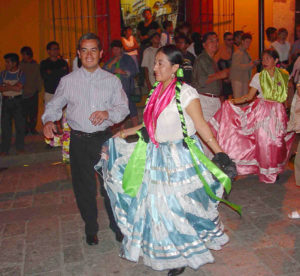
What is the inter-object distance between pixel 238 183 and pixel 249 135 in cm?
75

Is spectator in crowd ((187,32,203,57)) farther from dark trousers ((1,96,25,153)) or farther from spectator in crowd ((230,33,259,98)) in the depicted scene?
dark trousers ((1,96,25,153))

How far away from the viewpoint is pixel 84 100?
429 centimetres

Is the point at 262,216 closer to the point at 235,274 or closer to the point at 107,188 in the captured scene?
the point at 235,274

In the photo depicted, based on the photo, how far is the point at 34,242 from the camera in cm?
478

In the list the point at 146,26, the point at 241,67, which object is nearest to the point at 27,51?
the point at 146,26

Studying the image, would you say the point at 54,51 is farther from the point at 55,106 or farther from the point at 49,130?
the point at 49,130

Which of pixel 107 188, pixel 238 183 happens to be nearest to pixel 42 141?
pixel 238 183

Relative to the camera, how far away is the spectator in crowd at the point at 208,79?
6766 millimetres

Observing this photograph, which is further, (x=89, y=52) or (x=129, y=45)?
(x=129, y=45)

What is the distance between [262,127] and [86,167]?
3.09m

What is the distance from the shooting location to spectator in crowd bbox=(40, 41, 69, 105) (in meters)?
9.09

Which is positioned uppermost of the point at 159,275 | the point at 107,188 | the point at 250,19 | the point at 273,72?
the point at 250,19

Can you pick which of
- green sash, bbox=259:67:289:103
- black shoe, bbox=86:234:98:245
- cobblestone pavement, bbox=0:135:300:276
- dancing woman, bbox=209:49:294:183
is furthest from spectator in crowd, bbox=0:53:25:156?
green sash, bbox=259:67:289:103

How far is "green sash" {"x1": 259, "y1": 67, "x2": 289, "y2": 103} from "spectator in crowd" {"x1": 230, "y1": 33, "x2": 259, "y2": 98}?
3.31 metres
